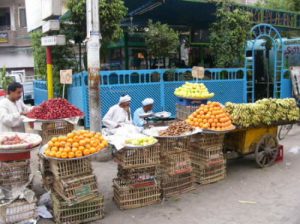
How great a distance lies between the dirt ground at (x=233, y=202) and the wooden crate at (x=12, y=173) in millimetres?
642

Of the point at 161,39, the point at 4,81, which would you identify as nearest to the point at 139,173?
the point at 161,39

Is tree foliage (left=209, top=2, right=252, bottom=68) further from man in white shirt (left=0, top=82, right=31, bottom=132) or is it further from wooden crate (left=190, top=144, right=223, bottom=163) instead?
man in white shirt (left=0, top=82, right=31, bottom=132)

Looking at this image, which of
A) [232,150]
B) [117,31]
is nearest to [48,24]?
[117,31]

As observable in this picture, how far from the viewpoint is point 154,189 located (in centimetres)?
523

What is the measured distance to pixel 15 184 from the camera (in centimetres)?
476

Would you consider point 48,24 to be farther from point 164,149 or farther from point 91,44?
point 164,149

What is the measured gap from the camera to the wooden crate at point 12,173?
4684 mm

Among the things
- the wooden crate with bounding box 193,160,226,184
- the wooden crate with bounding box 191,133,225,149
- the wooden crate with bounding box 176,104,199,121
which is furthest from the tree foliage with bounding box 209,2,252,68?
the wooden crate with bounding box 193,160,226,184

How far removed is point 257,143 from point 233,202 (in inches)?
68.8

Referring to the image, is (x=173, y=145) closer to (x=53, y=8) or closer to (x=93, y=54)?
(x=93, y=54)

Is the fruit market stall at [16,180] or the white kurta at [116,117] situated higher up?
the white kurta at [116,117]

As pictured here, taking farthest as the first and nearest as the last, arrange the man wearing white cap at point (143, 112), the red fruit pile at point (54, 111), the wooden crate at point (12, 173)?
the man wearing white cap at point (143, 112) → the red fruit pile at point (54, 111) → the wooden crate at point (12, 173)

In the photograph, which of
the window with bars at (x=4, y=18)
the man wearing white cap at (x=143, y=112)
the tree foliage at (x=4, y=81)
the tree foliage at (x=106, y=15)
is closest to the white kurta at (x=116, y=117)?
the man wearing white cap at (x=143, y=112)

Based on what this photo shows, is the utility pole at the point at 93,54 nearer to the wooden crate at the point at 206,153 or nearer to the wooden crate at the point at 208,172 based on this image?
the wooden crate at the point at 206,153
